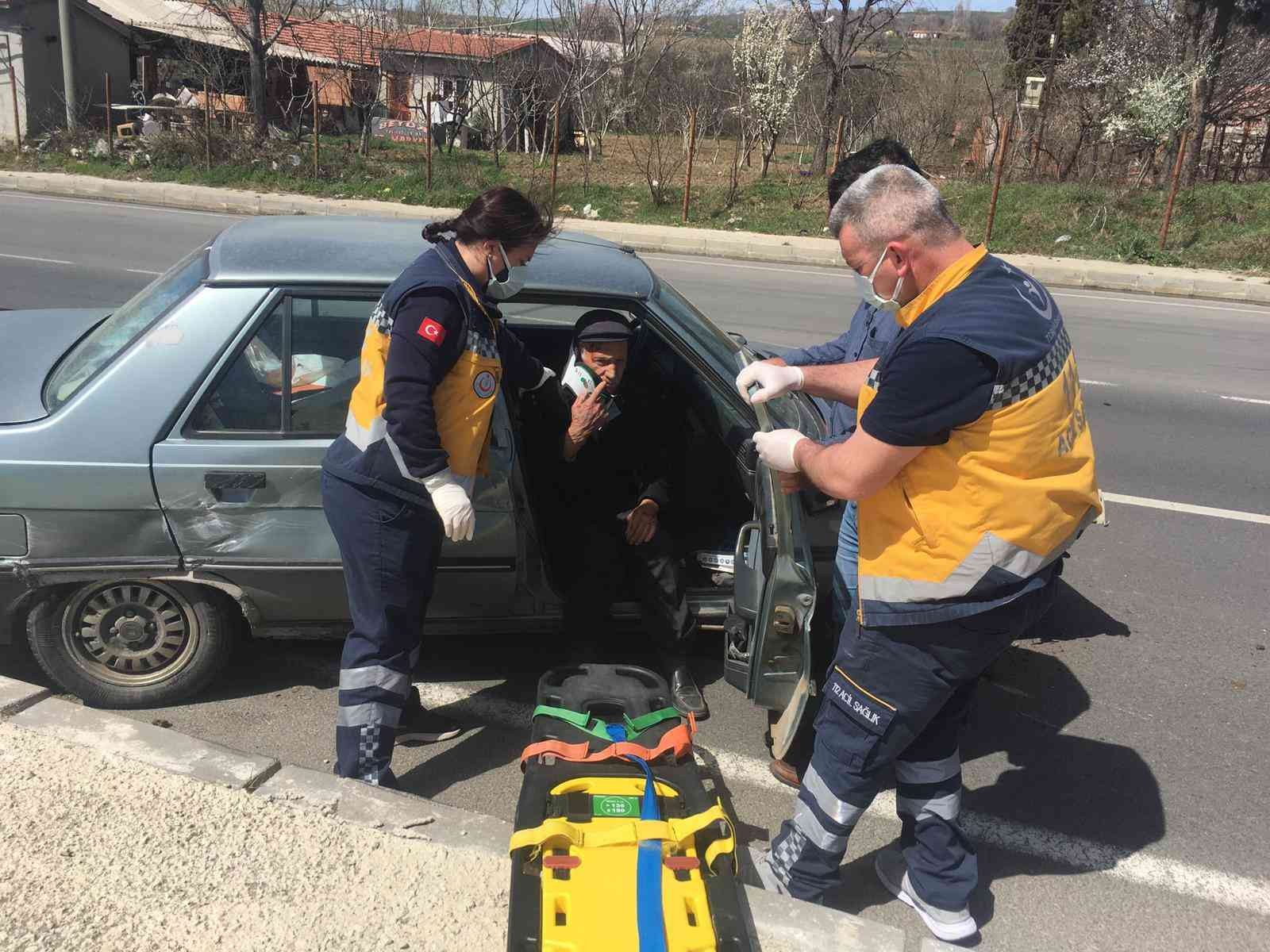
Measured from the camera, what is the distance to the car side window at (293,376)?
3.29 metres

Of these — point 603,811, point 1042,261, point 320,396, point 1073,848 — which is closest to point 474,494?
point 320,396

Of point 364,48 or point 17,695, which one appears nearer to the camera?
point 17,695

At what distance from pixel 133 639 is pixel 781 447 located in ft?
7.60

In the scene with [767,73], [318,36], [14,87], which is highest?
[318,36]

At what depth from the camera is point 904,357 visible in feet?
7.23

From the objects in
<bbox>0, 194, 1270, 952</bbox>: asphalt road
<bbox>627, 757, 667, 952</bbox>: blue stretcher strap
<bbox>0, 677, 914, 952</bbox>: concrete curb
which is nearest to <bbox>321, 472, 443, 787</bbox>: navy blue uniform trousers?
<bbox>0, 677, 914, 952</bbox>: concrete curb

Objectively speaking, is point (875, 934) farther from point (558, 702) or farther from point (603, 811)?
point (558, 702)

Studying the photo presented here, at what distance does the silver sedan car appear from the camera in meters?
3.17

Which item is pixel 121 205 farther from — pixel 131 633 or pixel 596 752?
pixel 596 752

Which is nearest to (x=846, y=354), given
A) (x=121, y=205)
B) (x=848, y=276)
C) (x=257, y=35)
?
(x=848, y=276)

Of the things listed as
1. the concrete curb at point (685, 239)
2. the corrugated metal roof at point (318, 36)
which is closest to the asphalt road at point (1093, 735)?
the concrete curb at point (685, 239)

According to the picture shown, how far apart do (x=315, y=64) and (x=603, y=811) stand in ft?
105

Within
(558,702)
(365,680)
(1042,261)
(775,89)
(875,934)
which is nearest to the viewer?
(875,934)

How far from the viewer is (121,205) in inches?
708
